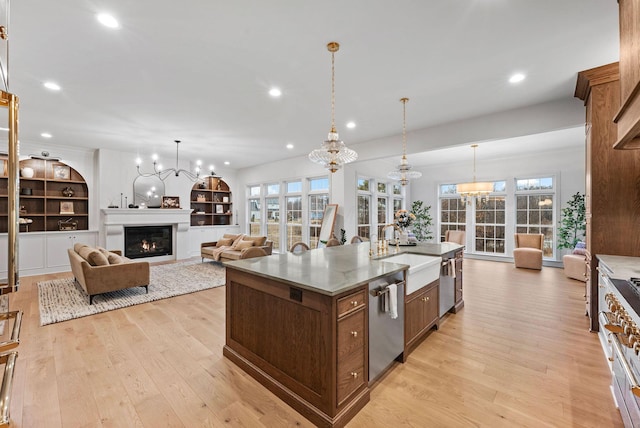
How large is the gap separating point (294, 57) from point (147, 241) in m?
7.04

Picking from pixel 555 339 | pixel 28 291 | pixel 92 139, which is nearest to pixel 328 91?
pixel 555 339

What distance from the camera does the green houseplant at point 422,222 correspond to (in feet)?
30.2

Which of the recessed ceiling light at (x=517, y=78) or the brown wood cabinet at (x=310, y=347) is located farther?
the recessed ceiling light at (x=517, y=78)

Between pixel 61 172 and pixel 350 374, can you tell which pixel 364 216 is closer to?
pixel 350 374

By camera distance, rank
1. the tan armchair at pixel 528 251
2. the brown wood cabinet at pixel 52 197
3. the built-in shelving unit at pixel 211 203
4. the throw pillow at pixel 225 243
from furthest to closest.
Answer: the built-in shelving unit at pixel 211 203 < the throw pillow at pixel 225 243 < the tan armchair at pixel 528 251 < the brown wood cabinet at pixel 52 197

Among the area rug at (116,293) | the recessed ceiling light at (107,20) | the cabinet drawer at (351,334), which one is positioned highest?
the recessed ceiling light at (107,20)

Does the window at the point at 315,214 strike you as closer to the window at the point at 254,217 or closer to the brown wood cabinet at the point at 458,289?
the window at the point at 254,217

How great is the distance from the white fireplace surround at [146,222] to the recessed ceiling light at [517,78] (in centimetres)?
789

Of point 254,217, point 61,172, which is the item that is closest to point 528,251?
point 254,217

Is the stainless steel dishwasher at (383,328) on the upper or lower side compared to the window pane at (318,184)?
lower

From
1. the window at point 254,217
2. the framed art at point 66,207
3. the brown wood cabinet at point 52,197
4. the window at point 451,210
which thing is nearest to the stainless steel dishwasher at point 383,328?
the window at point 451,210

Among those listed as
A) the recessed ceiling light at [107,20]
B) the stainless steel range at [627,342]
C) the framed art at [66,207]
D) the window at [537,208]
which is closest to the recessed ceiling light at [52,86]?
the recessed ceiling light at [107,20]

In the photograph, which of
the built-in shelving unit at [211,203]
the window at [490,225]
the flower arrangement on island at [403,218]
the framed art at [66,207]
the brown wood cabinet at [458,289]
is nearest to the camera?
the brown wood cabinet at [458,289]

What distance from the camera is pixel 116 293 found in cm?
479
